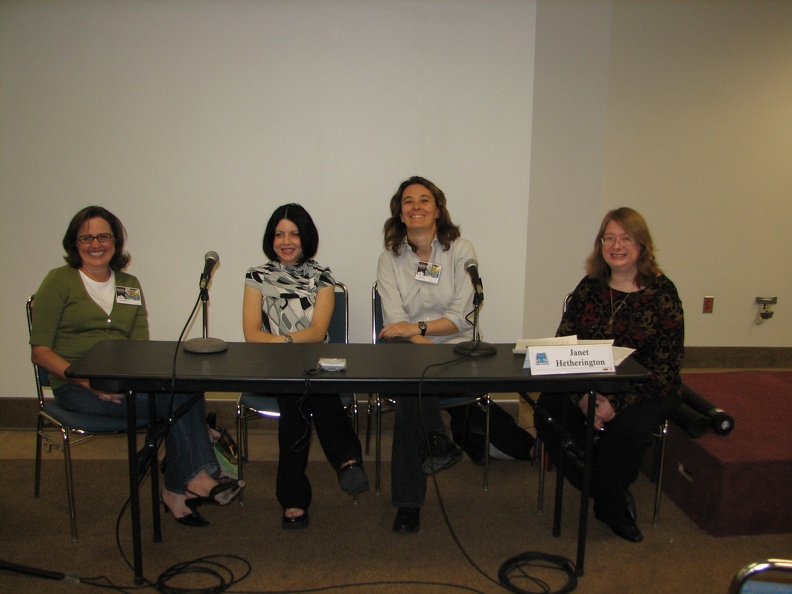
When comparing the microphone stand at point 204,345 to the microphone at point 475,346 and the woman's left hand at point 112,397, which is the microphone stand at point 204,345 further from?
the microphone at point 475,346

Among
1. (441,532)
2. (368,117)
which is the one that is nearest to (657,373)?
(441,532)

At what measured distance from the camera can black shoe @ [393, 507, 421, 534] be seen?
2.39 metres

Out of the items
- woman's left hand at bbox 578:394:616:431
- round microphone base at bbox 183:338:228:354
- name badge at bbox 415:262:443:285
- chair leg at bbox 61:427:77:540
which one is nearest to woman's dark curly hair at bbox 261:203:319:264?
name badge at bbox 415:262:443:285

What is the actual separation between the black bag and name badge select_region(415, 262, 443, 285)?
621 millimetres

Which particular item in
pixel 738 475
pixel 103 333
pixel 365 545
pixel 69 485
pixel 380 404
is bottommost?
pixel 365 545

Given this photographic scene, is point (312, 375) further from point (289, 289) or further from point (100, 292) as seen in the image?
point (100, 292)

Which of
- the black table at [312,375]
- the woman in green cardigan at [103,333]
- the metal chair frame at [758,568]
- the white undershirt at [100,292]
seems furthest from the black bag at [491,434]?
the metal chair frame at [758,568]

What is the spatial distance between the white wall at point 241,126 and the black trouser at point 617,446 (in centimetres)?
118

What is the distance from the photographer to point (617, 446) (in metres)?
2.30

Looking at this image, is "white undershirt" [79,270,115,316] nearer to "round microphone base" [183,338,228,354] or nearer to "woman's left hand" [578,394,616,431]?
"round microphone base" [183,338,228,354]

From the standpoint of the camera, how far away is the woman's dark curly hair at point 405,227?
118 inches

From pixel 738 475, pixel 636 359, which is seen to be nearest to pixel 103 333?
pixel 636 359

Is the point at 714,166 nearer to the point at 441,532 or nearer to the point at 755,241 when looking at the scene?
the point at 755,241

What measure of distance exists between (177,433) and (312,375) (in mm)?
820
